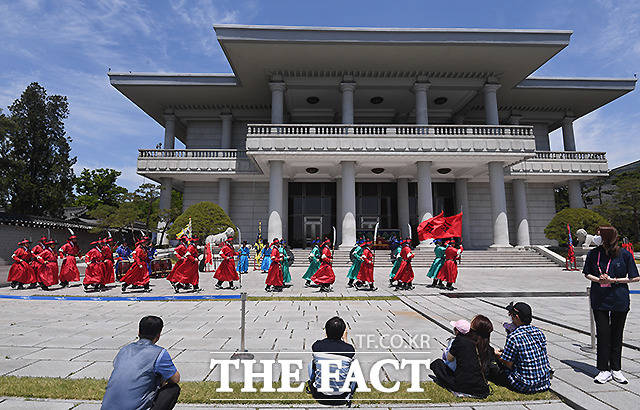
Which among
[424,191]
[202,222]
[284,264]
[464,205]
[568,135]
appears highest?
[568,135]

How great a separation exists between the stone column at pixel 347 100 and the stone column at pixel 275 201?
19.3ft

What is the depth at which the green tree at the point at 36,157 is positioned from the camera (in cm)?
2520

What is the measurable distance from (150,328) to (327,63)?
2437 cm

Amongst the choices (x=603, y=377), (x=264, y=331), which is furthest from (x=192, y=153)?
(x=603, y=377)

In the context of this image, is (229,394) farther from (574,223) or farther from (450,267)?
(574,223)

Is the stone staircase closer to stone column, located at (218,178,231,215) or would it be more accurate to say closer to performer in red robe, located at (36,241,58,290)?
stone column, located at (218,178,231,215)

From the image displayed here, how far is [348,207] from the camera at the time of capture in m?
22.7

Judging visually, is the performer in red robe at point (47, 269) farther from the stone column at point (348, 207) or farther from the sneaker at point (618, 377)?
the sneaker at point (618, 377)

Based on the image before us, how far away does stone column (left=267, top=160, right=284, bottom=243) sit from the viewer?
22.7 m

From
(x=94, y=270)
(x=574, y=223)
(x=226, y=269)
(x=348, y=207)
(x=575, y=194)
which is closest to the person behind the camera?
(x=94, y=270)

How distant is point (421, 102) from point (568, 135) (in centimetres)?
1659

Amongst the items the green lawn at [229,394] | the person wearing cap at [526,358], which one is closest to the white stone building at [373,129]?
the person wearing cap at [526,358]

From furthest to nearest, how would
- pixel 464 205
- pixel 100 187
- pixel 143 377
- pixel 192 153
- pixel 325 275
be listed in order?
1. pixel 100 187
2. pixel 464 205
3. pixel 192 153
4. pixel 325 275
5. pixel 143 377

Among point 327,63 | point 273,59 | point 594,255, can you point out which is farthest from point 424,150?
point 594,255
